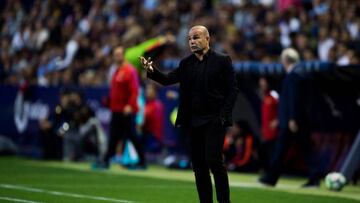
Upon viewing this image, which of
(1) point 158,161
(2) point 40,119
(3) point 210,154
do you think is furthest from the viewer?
(2) point 40,119

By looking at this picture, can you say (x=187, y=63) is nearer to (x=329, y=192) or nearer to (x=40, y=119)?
(x=329, y=192)

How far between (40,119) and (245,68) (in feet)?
22.1

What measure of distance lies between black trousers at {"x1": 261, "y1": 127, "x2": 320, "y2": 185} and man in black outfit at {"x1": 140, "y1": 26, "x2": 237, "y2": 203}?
4.91 metres

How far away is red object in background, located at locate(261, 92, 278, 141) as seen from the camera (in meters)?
19.2

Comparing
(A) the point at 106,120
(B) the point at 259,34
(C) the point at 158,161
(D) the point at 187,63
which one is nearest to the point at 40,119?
(A) the point at 106,120

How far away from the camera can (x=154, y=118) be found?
72.3ft

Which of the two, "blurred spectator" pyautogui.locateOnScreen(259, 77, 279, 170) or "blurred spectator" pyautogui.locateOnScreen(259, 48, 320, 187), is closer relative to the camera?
"blurred spectator" pyautogui.locateOnScreen(259, 48, 320, 187)

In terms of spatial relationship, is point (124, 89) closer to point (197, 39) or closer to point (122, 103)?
point (122, 103)

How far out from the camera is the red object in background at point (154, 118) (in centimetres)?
2202

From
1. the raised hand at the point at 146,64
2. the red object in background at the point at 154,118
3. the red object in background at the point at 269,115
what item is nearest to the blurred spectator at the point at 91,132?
the red object in background at the point at 154,118

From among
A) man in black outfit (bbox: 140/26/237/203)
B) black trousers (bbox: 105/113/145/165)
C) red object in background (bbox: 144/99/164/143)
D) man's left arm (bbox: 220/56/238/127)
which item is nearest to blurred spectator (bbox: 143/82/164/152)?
red object in background (bbox: 144/99/164/143)

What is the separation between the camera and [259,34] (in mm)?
23781

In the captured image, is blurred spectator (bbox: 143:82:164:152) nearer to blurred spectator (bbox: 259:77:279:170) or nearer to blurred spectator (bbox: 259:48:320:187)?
blurred spectator (bbox: 259:77:279:170)

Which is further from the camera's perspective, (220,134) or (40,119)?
(40,119)
